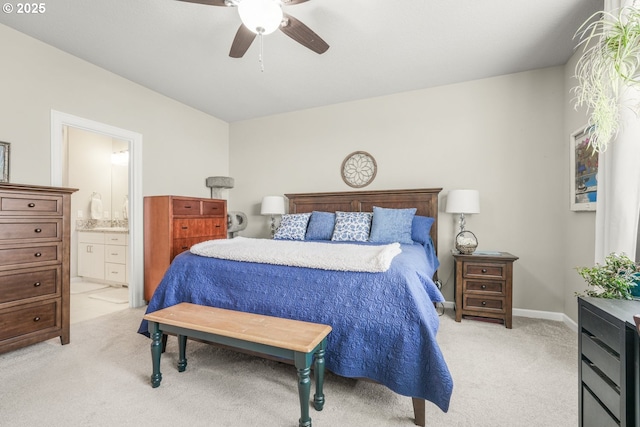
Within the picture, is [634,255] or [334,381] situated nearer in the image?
[634,255]

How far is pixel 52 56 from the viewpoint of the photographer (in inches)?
109

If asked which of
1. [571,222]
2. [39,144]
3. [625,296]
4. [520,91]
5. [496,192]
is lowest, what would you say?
[625,296]

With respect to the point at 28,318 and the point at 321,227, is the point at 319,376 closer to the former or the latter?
the point at 321,227

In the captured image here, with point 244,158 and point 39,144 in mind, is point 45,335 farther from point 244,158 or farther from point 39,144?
point 244,158

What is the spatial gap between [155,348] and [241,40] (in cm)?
217

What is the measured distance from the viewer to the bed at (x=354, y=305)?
1.51 m

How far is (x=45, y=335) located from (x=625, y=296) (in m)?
3.69

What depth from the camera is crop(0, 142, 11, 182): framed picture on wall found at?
2432 millimetres

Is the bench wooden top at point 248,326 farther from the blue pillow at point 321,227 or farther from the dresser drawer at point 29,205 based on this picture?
the blue pillow at point 321,227

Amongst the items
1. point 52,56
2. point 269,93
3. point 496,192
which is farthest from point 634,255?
point 52,56

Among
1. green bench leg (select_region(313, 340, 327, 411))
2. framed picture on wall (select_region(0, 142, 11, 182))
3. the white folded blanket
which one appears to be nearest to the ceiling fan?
the white folded blanket

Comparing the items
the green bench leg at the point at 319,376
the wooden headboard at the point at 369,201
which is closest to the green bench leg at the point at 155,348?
the green bench leg at the point at 319,376

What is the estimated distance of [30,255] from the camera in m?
2.29

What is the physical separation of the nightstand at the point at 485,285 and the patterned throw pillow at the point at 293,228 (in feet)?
5.73
